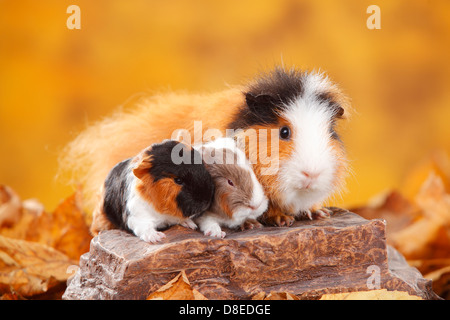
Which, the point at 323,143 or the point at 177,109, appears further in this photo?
the point at 177,109

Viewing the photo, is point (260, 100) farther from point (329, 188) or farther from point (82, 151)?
point (82, 151)

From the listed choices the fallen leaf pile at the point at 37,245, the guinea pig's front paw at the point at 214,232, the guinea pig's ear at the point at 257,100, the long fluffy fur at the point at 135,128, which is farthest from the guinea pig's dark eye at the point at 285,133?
the fallen leaf pile at the point at 37,245

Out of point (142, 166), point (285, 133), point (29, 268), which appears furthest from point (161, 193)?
point (29, 268)

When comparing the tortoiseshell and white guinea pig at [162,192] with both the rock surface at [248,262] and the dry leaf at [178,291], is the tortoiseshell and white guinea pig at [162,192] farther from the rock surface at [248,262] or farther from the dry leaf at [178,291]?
the dry leaf at [178,291]

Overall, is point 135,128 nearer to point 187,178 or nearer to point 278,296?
point 187,178

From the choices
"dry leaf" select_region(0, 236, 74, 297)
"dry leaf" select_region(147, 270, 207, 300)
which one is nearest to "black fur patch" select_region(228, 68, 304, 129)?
"dry leaf" select_region(147, 270, 207, 300)

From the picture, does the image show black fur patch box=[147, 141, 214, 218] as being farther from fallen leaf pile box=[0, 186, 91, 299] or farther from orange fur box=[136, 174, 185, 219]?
fallen leaf pile box=[0, 186, 91, 299]
